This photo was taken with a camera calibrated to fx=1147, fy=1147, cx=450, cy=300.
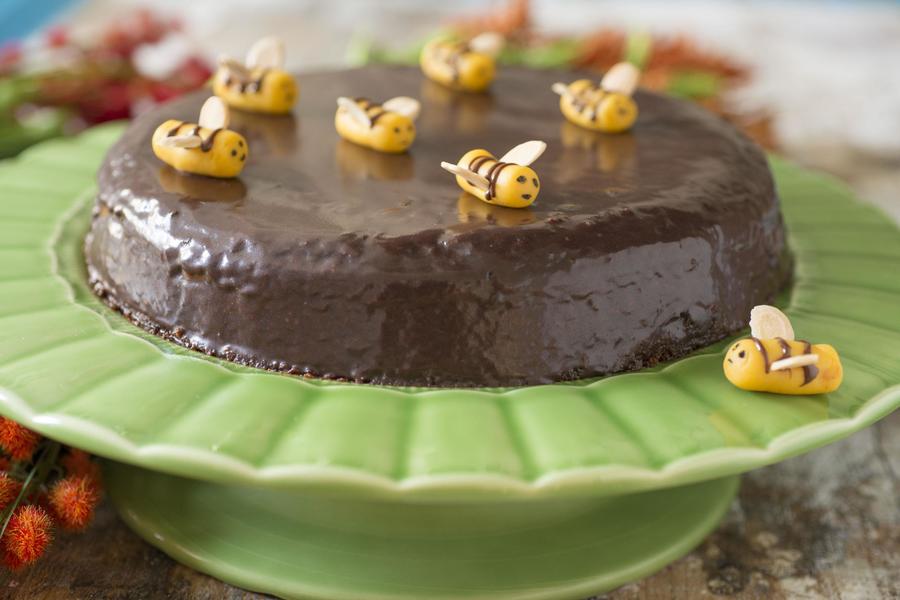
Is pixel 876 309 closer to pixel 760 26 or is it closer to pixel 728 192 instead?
pixel 728 192

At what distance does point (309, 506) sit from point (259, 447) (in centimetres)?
32

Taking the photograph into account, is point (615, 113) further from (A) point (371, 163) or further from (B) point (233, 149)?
(B) point (233, 149)

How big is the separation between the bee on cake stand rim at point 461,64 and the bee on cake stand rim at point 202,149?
27.4 inches

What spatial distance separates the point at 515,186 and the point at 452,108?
68 cm

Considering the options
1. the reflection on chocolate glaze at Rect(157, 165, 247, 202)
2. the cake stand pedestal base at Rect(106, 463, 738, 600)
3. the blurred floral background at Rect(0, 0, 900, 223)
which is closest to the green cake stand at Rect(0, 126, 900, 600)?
the cake stand pedestal base at Rect(106, 463, 738, 600)

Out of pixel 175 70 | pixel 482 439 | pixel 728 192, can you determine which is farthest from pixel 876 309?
pixel 175 70

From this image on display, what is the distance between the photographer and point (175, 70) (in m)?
3.61

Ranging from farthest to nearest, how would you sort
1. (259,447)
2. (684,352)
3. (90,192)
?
1. (90,192)
2. (684,352)
3. (259,447)

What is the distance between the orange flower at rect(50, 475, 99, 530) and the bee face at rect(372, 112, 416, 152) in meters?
0.84

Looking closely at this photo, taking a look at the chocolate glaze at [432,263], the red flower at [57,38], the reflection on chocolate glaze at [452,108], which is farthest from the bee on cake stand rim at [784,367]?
the red flower at [57,38]

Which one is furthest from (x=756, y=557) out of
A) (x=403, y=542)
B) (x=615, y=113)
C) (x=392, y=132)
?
(x=392, y=132)

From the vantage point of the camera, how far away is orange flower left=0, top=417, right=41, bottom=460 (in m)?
1.92

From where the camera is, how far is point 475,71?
8.76 feet

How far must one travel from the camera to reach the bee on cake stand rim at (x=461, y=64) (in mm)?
2678
